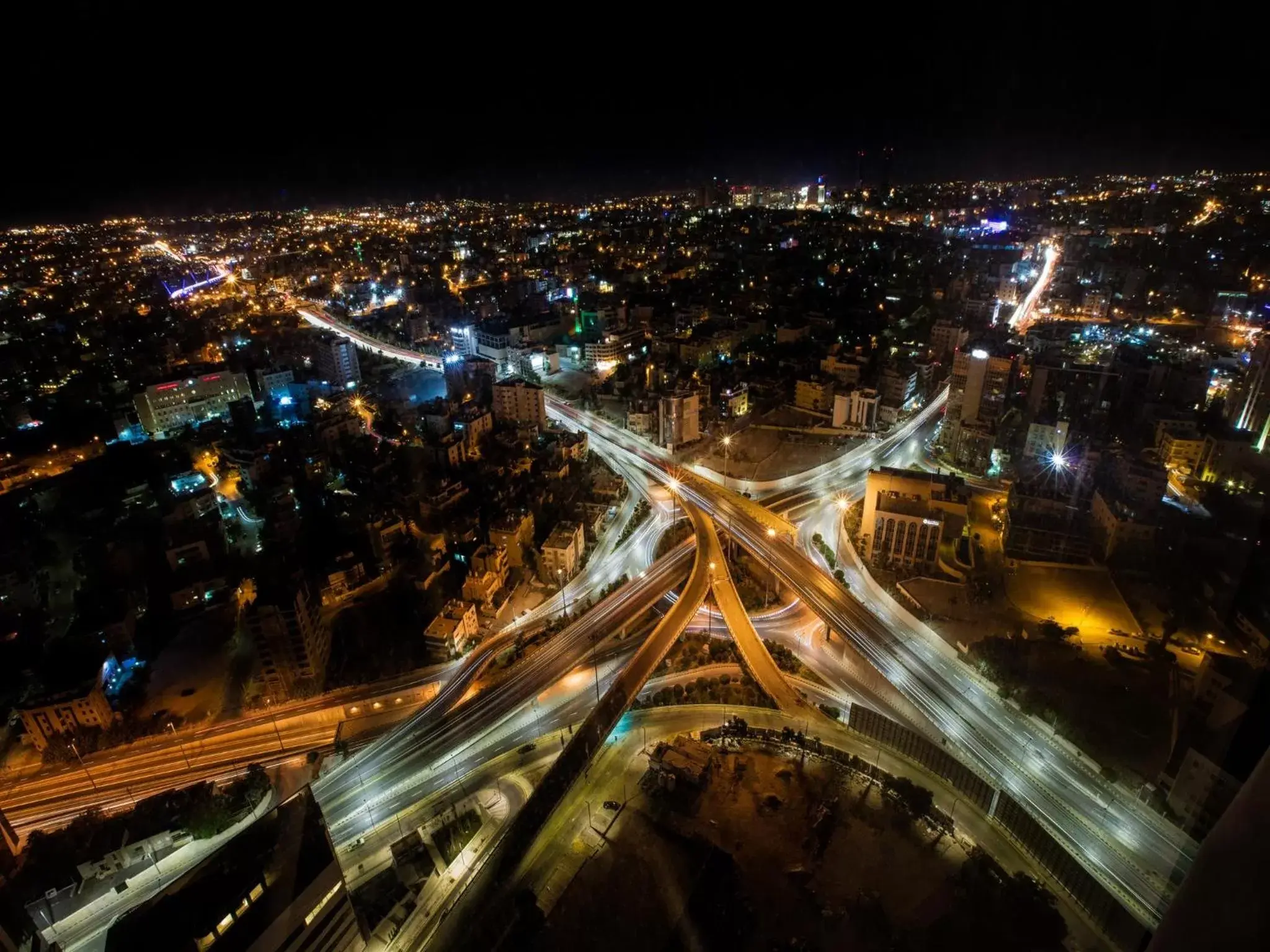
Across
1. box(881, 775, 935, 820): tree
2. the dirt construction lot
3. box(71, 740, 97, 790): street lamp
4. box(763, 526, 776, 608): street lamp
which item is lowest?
box(71, 740, 97, 790): street lamp

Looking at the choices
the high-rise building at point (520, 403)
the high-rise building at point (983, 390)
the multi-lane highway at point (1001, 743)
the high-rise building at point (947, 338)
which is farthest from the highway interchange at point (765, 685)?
the high-rise building at point (947, 338)

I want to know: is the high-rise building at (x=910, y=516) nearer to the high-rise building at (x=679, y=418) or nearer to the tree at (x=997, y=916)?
the high-rise building at (x=679, y=418)

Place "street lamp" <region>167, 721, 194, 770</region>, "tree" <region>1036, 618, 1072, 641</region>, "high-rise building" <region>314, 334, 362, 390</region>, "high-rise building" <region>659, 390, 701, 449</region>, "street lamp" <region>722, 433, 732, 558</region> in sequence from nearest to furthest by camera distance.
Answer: "street lamp" <region>167, 721, 194, 770</region> → "tree" <region>1036, 618, 1072, 641</region> → "street lamp" <region>722, 433, 732, 558</region> → "high-rise building" <region>659, 390, 701, 449</region> → "high-rise building" <region>314, 334, 362, 390</region>

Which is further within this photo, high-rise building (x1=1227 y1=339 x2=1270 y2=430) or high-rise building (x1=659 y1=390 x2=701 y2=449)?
high-rise building (x1=659 y1=390 x2=701 y2=449)

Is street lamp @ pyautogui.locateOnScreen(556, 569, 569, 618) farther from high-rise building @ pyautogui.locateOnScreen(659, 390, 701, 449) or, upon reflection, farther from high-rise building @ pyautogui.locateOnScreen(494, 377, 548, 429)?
high-rise building @ pyautogui.locateOnScreen(494, 377, 548, 429)

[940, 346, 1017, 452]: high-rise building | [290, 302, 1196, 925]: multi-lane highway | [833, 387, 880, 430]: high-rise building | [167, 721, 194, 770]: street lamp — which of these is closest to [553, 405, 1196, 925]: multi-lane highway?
[290, 302, 1196, 925]: multi-lane highway

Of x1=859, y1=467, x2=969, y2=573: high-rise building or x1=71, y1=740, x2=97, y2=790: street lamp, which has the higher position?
x1=859, y1=467, x2=969, y2=573: high-rise building

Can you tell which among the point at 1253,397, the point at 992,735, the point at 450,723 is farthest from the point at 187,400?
the point at 1253,397

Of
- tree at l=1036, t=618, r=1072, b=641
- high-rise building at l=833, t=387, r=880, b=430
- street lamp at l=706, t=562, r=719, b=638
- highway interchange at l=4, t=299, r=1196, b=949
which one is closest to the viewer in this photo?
highway interchange at l=4, t=299, r=1196, b=949
